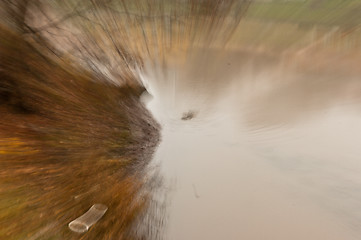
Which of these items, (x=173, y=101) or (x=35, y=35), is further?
(x=173, y=101)

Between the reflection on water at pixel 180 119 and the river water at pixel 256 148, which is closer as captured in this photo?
the reflection on water at pixel 180 119

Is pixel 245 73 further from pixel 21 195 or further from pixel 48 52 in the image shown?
pixel 21 195

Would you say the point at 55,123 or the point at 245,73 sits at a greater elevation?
the point at 245,73

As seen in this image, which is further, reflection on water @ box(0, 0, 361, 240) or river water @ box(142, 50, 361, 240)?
river water @ box(142, 50, 361, 240)

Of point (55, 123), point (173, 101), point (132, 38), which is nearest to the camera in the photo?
A: point (55, 123)

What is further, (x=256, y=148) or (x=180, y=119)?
(x=180, y=119)

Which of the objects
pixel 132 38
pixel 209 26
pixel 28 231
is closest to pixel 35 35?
pixel 132 38

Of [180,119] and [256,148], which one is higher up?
[180,119]

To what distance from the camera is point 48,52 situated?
2.88ft

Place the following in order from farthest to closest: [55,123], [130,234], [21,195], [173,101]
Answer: [173,101] → [130,234] → [55,123] → [21,195]

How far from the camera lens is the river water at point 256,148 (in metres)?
1.19

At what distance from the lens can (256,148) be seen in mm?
1440

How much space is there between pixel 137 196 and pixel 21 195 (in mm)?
494

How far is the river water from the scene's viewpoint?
1.19 metres
